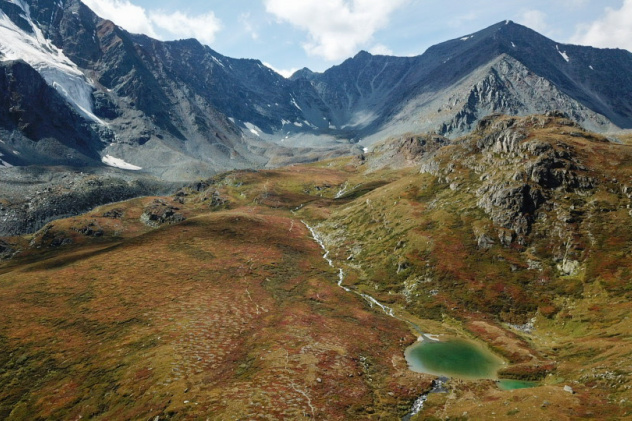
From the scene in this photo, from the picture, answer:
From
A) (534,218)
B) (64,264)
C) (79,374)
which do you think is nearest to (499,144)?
(534,218)

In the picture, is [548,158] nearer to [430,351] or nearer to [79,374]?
[430,351]

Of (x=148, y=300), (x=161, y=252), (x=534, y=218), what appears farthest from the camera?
(x=161, y=252)

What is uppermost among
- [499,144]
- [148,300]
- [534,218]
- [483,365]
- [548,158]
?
[499,144]

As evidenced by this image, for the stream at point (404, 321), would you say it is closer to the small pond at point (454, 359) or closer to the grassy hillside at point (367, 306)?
the grassy hillside at point (367, 306)

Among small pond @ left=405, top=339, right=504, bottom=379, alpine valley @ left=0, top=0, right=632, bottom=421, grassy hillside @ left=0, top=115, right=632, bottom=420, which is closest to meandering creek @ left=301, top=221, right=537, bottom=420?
small pond @ left=405, top=339, right=504, bottom=379

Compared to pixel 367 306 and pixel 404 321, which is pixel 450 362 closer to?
pixel 404 321

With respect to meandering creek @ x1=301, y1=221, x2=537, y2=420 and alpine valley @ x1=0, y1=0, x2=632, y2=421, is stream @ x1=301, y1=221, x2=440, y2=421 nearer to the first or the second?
meandering creek @ x1=301, y1=221, x2=537, y2=420
